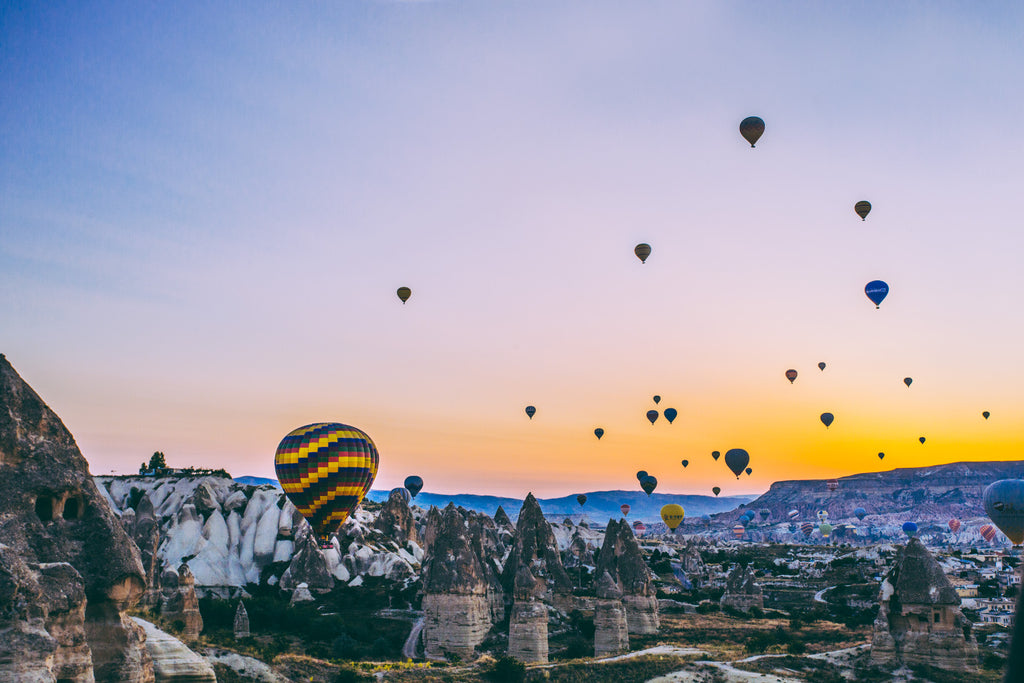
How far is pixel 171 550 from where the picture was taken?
60031 mm

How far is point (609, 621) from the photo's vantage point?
3659cm

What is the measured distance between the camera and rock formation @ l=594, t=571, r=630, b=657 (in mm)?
36250

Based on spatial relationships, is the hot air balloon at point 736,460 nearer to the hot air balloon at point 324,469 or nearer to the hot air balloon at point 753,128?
the hot air balloon at point 753,128

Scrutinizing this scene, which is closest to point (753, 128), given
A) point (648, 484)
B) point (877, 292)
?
point (877, 292)

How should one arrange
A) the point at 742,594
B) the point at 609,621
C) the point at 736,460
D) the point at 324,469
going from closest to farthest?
the point at 324,469, the point at 609,621, the point at 742,594, the point at 736,460

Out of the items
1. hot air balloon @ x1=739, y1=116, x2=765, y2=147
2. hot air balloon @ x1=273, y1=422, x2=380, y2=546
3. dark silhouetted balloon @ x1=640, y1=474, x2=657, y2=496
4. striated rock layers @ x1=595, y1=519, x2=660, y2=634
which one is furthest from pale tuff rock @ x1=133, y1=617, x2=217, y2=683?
dark silhouetted balloon @ x1=640, y1=474, x2=657, y2=496

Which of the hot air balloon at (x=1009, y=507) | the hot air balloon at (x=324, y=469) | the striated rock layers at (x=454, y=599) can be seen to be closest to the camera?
the hot air balloon at (x=324, y=469)

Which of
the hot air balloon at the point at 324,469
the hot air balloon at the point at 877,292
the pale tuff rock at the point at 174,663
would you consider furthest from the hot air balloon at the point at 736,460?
the pale tuff rock at the point at 174,663

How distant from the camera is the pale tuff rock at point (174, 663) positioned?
760 inches

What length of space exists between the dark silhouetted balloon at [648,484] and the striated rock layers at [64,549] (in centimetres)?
6171

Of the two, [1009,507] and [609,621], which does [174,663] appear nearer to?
[609,621]

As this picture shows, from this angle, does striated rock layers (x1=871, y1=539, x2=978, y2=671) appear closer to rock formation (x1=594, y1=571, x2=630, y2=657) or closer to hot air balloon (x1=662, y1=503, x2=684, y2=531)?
rock formation (x1=594, y1=571, x2=630, y2=657)

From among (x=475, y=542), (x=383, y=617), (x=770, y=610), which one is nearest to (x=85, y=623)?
(x=475, y=542)

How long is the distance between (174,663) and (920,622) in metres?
24.7
